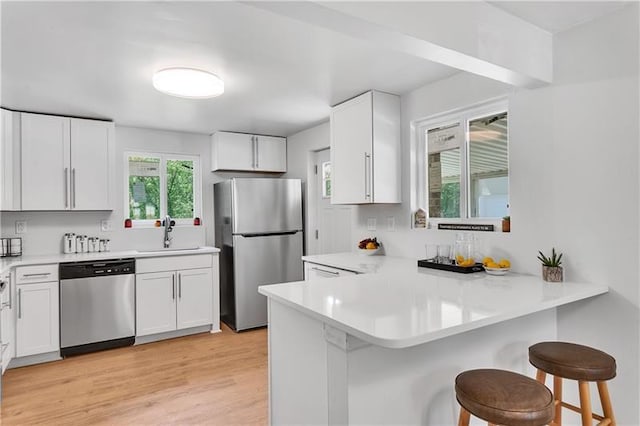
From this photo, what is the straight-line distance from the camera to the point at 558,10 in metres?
1.88

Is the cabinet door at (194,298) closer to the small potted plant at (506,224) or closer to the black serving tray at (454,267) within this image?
the black serving tray at (454,267)

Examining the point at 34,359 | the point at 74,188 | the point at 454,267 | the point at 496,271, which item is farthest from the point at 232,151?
the point at 496,271

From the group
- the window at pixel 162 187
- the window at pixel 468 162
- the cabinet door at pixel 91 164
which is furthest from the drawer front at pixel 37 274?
the window at pixel 468 162

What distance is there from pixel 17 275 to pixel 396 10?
3.49 m

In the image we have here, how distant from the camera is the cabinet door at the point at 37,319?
312cm

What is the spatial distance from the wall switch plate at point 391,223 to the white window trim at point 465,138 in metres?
0.25

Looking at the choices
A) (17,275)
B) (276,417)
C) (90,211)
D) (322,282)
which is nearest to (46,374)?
(17,275)

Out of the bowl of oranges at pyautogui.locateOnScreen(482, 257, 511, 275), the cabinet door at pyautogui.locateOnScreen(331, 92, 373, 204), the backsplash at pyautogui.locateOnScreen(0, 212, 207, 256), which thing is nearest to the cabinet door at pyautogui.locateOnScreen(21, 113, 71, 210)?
the backsplash at pyautogui.locateOnScreen(0, 212, 207, 256)

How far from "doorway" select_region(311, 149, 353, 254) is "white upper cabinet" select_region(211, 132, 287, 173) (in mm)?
581

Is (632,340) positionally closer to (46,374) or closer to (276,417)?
(276,417)

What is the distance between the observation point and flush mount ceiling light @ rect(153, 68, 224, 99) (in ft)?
8.00

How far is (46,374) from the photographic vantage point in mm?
3004

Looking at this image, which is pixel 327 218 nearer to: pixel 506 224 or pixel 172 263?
pixel 172 263

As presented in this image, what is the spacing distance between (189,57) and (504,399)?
92.6 inches
